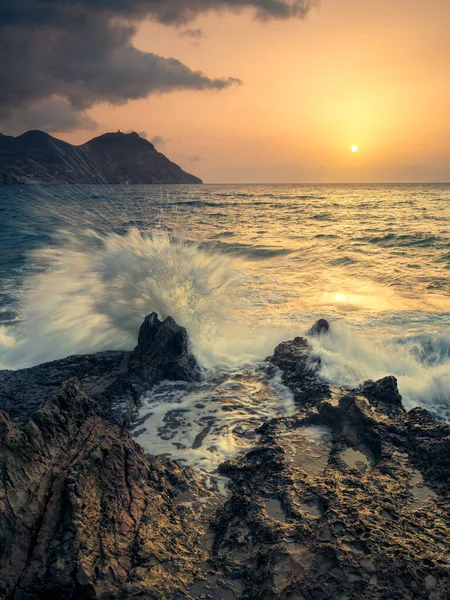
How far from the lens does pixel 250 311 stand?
37.5 ft

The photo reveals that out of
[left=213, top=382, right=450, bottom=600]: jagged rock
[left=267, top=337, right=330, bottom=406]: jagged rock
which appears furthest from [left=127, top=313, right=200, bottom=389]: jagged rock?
[left=213, top=382, right=450, bottom=600]: jagged rock

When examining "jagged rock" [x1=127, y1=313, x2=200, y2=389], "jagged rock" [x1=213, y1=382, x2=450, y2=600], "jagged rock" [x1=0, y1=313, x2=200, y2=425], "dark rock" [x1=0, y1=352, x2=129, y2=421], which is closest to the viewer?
"jagged rock" [x1=213, y1=382, x2=450, y2=600]

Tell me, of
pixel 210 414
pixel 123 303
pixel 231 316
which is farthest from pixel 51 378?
pixel 231 316

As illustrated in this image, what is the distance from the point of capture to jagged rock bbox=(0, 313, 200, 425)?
17.4ft

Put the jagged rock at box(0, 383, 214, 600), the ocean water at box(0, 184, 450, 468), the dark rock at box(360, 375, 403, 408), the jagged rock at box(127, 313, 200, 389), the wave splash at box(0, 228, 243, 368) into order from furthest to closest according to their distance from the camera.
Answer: the wave splash at box(0, 228, 243, 368), the jagged rock at box(127, 313, 200, 389), the ocean water at box(0, 184, 450, 468), the dark rock at box(360, 375, 403, 408), the jagged rock at box(0, 383, 214, 600)

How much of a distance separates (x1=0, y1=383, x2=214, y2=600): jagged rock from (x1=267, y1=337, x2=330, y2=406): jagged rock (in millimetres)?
2846

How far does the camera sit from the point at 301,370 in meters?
6.92

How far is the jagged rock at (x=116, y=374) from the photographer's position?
17.4 ft

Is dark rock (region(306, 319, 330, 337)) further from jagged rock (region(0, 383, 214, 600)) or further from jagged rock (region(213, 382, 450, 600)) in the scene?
jagged rock (region(0, 383, 214, 600))

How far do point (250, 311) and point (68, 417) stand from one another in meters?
7.97

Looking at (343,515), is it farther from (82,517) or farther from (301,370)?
(301,370)

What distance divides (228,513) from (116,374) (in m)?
3.46

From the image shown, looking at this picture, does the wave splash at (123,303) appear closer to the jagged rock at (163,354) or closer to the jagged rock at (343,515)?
the jagged rock at (163,354)

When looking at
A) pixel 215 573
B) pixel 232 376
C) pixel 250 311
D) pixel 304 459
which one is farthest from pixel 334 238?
pixel 215 573
